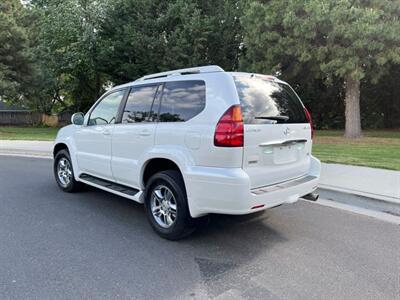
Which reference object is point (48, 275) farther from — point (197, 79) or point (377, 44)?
point (377, 44)

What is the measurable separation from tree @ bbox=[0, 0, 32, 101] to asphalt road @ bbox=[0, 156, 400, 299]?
18985 millimetres

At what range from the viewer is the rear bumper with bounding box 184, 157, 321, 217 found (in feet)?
12.0

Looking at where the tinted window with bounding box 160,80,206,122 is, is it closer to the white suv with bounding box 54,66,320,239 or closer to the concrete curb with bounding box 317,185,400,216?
the white suv with bounding box 54,66,320,239

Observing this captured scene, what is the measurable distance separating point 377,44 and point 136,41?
1261cm

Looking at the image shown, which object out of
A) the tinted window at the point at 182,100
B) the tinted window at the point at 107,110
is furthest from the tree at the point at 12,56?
the tinted window at the point at 182,100

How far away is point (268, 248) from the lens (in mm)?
4070

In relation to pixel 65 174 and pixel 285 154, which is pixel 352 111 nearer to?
pixel 285 154

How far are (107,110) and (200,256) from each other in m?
2.86

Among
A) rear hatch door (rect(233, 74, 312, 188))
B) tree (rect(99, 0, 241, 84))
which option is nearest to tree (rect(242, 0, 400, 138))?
tree (rect(99, 0, 241, 84))

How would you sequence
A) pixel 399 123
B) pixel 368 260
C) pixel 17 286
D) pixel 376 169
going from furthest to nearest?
pixel 399 123
pixel 376 169
pixel 368 260
pixel 17 286

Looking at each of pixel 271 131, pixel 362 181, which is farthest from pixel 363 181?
pixel 271 131

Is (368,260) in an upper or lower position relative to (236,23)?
lower

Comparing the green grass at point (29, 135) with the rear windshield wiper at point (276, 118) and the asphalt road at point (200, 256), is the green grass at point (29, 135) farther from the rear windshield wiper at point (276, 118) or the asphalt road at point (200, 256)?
the rear windshield wiper at point (276, 118)

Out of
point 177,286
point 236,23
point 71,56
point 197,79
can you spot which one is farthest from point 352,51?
point 71,56
